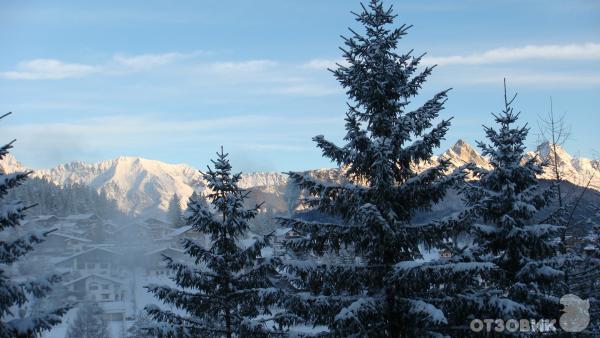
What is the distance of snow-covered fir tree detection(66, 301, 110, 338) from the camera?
55.7 meters

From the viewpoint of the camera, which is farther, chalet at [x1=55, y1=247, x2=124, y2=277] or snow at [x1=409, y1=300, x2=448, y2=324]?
chalet at [x1=55, y1=247, x2=124, y2=277]

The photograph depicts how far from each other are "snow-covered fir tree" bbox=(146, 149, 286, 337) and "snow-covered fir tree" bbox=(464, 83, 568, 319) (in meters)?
6.74

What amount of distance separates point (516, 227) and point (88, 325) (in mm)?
50121

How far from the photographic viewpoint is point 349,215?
1411 cm

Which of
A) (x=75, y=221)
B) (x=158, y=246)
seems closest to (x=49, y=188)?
(x=75, y=221)

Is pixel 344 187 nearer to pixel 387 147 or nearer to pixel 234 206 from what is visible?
pixel 387 147

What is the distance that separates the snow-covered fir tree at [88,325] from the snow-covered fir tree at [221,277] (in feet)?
145

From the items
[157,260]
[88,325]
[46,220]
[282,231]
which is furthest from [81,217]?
[88,325]

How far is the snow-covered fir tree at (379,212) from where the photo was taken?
42.9 feet

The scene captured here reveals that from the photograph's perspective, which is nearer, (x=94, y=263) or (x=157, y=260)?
(x=94, y=263)

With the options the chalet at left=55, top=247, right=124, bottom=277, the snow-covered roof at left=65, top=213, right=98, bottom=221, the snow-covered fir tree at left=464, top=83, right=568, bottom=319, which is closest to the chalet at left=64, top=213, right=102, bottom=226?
the snow-covered roof at left=65, top=213, right=98, bottom=221

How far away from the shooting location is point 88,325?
56.8 metres

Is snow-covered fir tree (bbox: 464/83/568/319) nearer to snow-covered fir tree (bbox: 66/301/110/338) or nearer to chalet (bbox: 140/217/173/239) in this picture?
snow-covered fir tree (bbox: 66/301/110/338)

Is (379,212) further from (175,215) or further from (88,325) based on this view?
(175,215)
